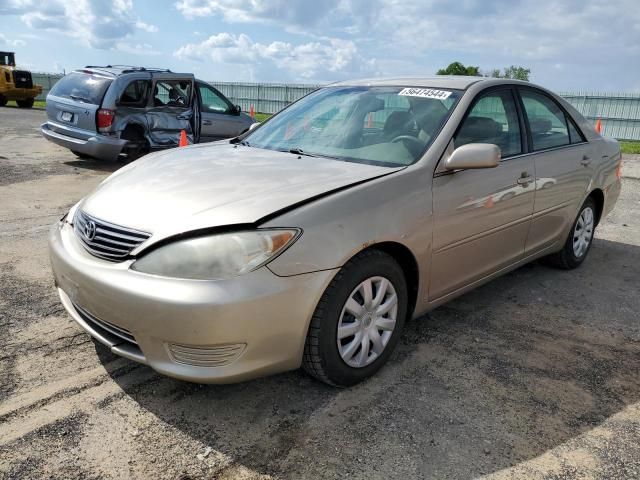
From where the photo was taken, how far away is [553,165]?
4.21m

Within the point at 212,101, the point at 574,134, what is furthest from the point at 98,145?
the point at 574,134

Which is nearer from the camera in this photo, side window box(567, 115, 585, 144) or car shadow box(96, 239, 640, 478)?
car shadow box(96, 239, 640, 478)

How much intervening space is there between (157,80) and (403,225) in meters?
7.77

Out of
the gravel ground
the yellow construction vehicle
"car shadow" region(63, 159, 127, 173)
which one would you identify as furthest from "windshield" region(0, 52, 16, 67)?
the gravel ground

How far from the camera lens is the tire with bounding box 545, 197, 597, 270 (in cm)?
482

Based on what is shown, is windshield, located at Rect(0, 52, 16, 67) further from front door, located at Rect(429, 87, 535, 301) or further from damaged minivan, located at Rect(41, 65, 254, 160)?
front door, located at Rect(429, 87, 535, 301)

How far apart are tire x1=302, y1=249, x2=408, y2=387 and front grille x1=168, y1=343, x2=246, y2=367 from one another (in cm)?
39

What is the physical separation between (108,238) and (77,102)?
24.6 ft

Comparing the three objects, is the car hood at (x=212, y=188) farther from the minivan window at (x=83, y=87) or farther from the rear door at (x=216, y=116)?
the rear door at (x=216, y=116)

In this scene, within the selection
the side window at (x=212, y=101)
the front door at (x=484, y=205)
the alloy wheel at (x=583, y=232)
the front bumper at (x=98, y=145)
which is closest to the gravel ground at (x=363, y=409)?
the front door at (x=484, y=205)

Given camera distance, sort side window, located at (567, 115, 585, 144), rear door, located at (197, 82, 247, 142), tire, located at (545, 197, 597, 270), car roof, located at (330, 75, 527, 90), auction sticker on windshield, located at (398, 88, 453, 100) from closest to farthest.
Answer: auction sticker on windshield, located at (398, 88, 453, 100), car roof, located at (330, 75, 527, 90), side window, located at (567, 115, 585, 144), tire, located at (545, 197, 597, 270), rear door, located at (197, 82, 247, 142)

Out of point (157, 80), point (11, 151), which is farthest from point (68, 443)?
point (11, 151)

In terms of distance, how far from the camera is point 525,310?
410 cm

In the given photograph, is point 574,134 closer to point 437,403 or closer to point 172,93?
point 437,403
